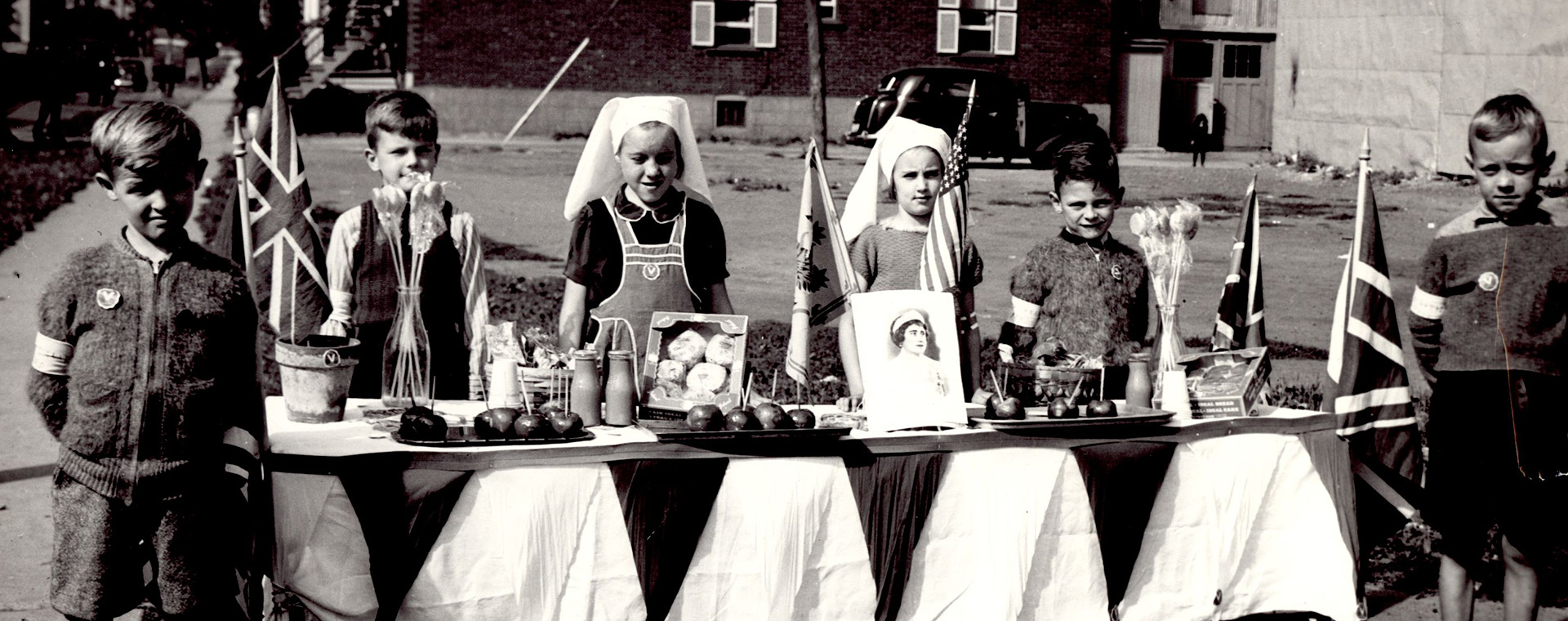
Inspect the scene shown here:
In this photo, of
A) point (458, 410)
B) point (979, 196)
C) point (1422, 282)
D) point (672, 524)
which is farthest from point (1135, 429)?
point (979, 196)

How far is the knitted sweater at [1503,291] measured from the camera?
13.0ft

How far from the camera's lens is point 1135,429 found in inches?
154

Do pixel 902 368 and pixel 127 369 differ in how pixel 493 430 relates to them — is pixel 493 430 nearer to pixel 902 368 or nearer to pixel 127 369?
pixel 127 369

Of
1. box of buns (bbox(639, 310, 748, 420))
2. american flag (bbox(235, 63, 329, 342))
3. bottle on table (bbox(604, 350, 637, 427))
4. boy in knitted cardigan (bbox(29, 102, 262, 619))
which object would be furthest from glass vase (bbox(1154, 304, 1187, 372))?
boy in knitted cardigan (bbox(29, 102, 262, 619))

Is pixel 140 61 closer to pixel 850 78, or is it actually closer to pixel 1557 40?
pixel 850 78

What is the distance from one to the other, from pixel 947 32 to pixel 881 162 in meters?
12.9

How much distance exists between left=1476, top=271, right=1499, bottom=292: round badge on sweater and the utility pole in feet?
32.8

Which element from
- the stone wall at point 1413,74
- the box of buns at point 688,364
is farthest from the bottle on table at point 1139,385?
the stone wall at point 1413,74

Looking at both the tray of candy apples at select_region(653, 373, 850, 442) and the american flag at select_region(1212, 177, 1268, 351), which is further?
the american flag at select_region(1212, 177, 1268, 351)

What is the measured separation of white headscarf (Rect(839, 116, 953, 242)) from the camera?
4230 millimetres

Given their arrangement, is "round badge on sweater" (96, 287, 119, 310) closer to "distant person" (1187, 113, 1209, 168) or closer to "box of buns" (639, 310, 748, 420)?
"box of buns" (639, 310, 748, 420)

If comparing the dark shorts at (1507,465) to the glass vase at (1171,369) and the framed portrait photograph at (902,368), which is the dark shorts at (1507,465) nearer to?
the glass vase at (1171,369)

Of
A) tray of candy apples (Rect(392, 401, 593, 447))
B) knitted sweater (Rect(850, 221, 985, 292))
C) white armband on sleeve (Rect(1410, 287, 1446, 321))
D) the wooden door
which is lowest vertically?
tray of candy apples (Rect(392, 401, 593, 447))

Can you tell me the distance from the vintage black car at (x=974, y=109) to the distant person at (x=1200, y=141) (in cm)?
393
